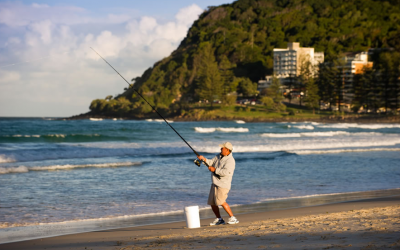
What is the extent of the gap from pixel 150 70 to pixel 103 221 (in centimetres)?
15750

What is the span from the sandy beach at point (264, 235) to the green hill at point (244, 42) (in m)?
90.1

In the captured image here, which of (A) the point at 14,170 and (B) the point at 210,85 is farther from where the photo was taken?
(B) the point at 210,85

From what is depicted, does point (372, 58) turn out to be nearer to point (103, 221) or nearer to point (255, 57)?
point (255, 57)

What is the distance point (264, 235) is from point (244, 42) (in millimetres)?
146612

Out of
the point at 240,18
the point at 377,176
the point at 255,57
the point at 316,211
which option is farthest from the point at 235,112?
the point at 240,18

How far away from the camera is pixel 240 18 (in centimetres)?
17112

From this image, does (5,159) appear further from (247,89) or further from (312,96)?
(247,89)

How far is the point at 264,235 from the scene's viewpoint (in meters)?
5.47

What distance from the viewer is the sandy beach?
485 cm

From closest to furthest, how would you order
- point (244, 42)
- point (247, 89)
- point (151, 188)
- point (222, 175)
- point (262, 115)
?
point (222, 175), point (151, 188), point (262, 115), point (247, 89), point (244, 42)

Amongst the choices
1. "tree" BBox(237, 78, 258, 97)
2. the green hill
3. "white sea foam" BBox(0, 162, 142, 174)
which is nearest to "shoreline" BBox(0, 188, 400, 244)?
"white sea foam" BBox(0, 162, 142, 174)

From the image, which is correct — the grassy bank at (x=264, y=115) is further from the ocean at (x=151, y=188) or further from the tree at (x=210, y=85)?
the ocean at (x=151, y=188)

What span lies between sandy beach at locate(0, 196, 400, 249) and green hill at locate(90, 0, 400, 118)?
296 feet

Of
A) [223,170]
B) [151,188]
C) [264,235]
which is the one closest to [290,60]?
[151,188]
